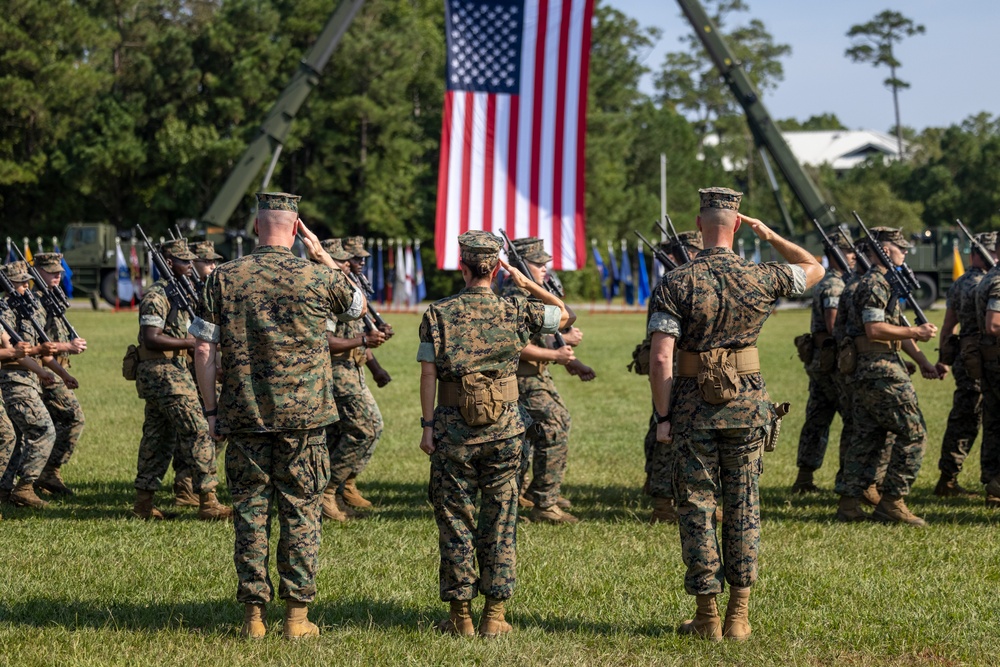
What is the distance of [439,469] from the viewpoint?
18.6 ft

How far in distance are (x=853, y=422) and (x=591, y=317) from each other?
91.5 feet

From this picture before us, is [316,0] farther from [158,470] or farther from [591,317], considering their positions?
[158,470]

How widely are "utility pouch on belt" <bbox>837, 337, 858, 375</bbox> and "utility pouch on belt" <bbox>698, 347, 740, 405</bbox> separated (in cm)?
309

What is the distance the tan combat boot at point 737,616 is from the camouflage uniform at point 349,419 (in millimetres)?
3684

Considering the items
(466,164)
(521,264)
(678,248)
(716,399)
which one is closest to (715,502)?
(716,399)

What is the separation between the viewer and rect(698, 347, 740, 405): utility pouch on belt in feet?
17.9

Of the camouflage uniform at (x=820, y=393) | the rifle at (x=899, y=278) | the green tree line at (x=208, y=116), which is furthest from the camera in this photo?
the green tree line at (x=208, y=116)

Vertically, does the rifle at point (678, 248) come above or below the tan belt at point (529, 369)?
above

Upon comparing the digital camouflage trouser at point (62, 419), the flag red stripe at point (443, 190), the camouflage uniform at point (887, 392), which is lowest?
the digital camouflage trouser at point (62, 419)

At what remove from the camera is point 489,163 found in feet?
57.7

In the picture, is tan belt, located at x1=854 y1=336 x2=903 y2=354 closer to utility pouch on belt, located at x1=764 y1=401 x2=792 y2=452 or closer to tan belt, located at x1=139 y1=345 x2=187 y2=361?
utility pouch on belt, located at x1=764 y1=401 x2=792 y2=452

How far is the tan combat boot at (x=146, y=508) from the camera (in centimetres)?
850

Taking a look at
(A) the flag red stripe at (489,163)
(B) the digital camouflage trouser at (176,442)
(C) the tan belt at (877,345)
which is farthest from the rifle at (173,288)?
(A) the flag red stripe at (489,163)

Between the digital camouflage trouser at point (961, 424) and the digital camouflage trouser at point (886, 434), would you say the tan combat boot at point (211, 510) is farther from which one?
the digital camouflage trouser at point (961, 424)
